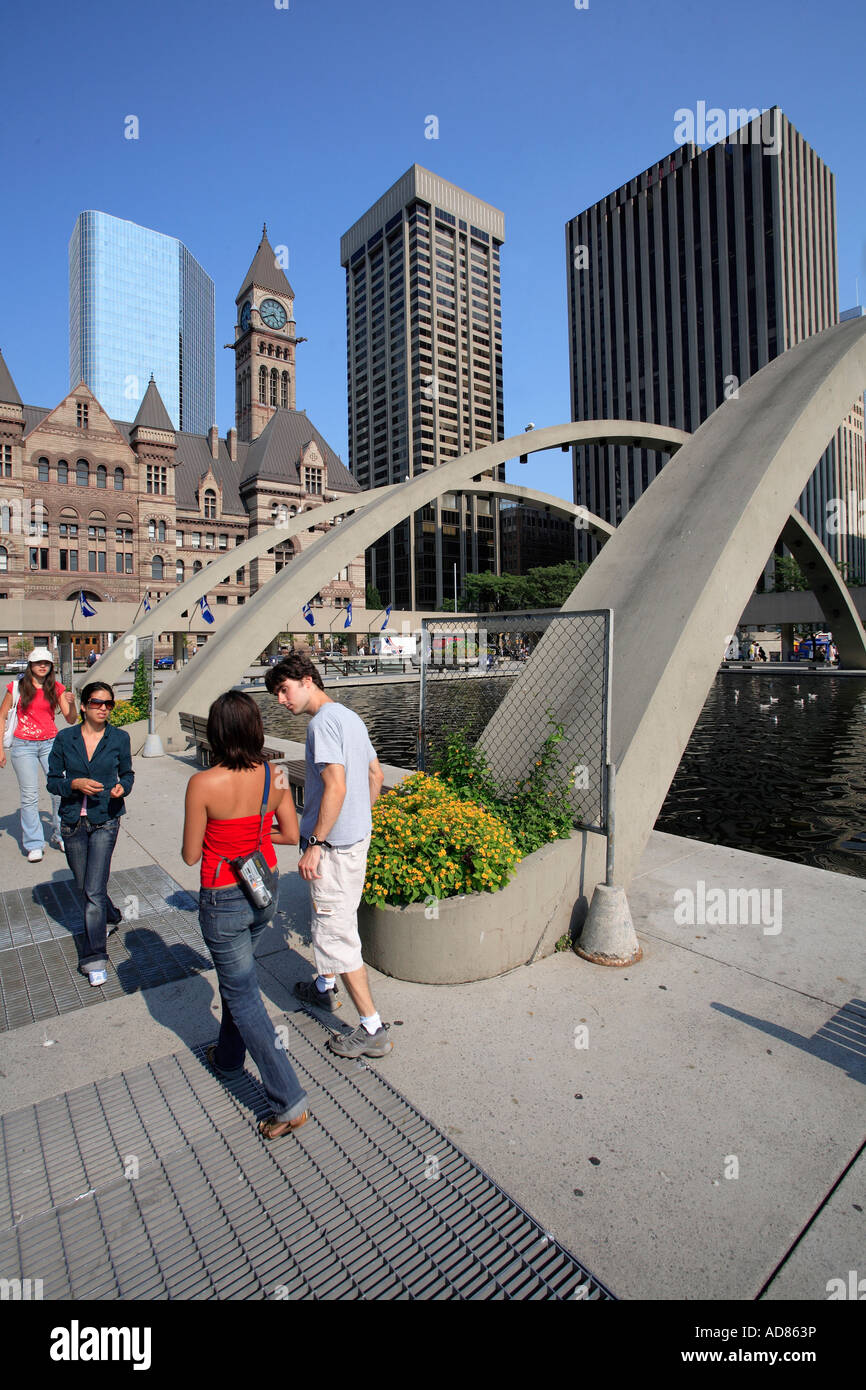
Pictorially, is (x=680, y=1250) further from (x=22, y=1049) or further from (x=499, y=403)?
(x=499, y=403)

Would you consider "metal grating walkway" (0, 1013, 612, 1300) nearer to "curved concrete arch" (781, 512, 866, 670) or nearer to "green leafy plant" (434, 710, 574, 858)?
"green leafy plant" (434, 710, 574, 858)

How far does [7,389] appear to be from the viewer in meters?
56.7

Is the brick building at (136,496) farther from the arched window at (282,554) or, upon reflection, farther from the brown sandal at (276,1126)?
the brown sandal at (276,1126)

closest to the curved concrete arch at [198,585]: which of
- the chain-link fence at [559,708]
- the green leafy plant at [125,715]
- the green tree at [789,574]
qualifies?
the green leafy plant at [125,715]

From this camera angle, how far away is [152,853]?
7.27 meters

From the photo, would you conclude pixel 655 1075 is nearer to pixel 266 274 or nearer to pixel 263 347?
pixel 263 347

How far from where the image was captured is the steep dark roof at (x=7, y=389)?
56.4 metres

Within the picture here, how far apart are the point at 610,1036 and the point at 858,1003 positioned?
1.58 metres

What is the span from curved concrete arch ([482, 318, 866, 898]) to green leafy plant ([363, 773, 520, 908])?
953mm

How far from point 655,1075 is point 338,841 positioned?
6.46 ft

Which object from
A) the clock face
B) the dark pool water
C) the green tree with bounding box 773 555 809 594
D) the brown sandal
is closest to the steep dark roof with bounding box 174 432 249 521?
the clock face

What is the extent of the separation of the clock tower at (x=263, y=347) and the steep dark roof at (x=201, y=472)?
49.3 feet

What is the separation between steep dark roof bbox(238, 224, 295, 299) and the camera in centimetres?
9988
